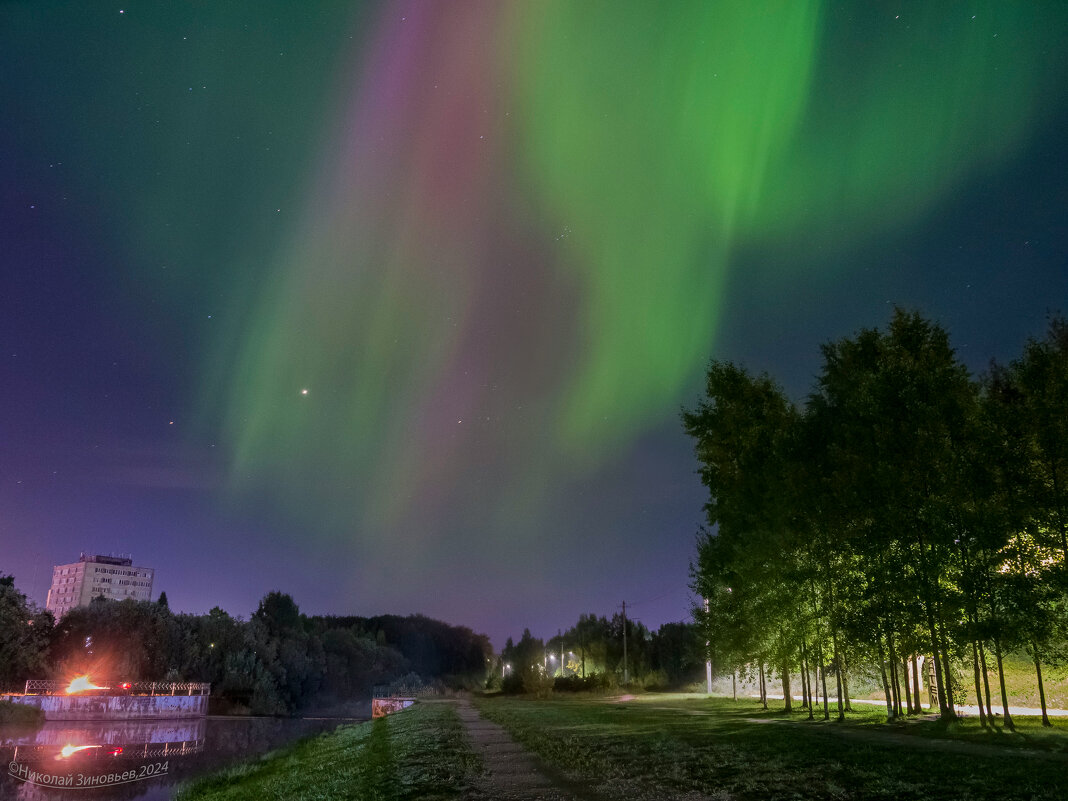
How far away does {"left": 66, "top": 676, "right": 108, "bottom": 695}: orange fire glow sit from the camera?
86562 millimetres

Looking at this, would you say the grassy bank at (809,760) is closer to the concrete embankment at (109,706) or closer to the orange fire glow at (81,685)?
the concrete embankment at (109,706)

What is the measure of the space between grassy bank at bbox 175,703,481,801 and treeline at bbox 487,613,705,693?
143 ft

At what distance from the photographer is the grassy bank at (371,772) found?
57.6ft

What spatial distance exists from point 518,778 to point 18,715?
6929 cm

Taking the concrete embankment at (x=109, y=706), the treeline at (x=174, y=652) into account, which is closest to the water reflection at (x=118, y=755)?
the concrete embankment at (x=109, y=706)

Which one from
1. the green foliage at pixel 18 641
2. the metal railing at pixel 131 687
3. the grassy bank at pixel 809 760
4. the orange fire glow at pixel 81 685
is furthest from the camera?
the orange fire glow at pixel 81 685

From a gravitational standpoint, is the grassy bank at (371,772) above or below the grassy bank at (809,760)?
below

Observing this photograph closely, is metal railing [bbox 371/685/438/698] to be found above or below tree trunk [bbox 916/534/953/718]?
below

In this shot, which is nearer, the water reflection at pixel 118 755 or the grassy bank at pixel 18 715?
the water reflection at pixel 118 755

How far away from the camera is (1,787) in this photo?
33.1 meters

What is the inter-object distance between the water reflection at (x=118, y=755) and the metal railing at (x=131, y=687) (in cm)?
1166

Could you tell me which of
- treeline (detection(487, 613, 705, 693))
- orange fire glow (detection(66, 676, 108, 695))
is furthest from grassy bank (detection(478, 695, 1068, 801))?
orange fire glow (detection(66, 676, 108, 695))

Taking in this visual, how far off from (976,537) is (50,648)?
107 m

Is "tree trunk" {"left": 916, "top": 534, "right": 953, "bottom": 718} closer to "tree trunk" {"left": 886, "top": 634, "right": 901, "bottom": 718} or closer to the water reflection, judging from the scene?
"tree trunk" {"left": 886, "top": 634, "right": 901, "bottom": 718}
